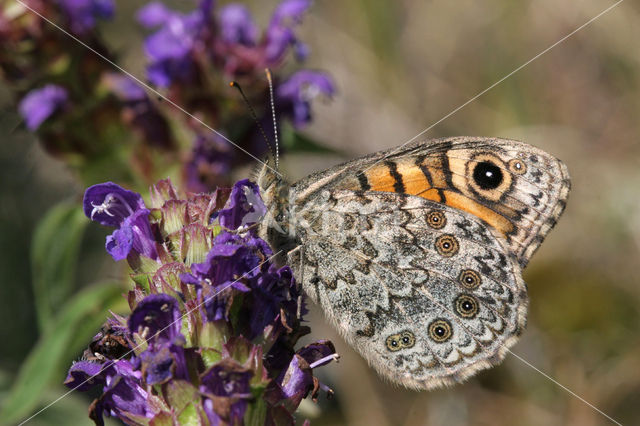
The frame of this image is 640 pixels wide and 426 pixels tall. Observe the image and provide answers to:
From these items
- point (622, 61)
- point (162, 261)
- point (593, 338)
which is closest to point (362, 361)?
point (593, 338)

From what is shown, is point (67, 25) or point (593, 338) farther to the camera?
point (593, 338)

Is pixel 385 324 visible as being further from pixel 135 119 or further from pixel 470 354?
pixel 135 119

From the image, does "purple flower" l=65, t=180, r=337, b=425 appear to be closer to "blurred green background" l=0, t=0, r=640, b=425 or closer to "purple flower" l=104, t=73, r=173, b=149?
"blurred green background" l=0, t=0, r=640, b=425

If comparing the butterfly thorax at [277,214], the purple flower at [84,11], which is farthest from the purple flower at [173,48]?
the butterfly thorax at [277,214]

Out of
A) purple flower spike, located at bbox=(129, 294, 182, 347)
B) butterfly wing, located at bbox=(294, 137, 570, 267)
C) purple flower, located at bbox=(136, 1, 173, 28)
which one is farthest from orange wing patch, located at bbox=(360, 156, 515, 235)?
purple flower, located at bbox=(136, 1, 173, 28)

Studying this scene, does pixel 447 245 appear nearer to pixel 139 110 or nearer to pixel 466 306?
pixel 466 306

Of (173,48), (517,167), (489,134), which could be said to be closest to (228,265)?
(517,167)
